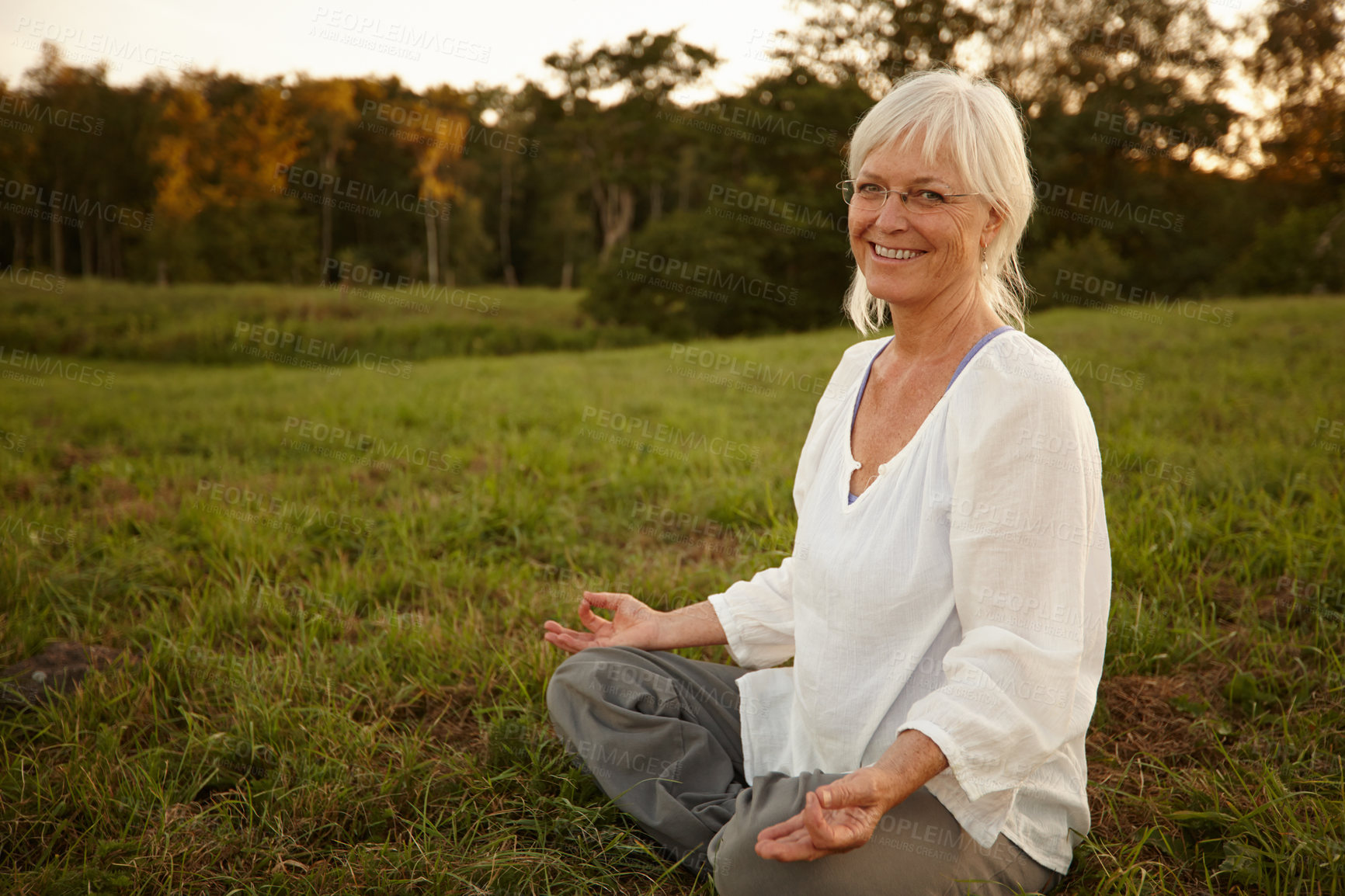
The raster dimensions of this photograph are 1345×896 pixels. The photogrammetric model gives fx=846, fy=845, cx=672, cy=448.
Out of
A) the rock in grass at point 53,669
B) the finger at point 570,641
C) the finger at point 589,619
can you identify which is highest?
the finger at point 589,619

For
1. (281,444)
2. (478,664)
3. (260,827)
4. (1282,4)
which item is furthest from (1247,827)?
(1282,4)

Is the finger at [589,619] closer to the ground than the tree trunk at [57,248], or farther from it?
closer to the ground

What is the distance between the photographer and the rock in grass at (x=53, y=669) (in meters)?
2.77

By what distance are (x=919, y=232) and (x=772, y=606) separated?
98 cm

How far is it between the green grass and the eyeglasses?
1356 centimetres

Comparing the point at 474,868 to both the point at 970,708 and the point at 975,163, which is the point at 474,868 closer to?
the point at 970,708

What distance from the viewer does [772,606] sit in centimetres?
215

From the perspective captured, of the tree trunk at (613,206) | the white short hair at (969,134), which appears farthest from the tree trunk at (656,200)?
the white short hair at (969,134)

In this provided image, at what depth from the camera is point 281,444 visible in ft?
20.2

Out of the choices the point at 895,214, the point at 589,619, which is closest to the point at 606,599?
the point at 589,619

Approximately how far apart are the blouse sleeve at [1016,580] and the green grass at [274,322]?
45.9 feet

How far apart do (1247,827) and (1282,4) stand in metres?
23.1

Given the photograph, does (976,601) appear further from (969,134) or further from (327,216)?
(327,216)

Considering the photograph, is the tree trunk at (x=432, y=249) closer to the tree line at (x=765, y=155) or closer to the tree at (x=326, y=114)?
the tree line at (x=765, y=155)
